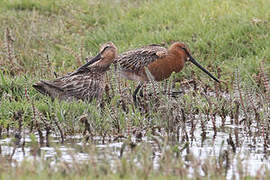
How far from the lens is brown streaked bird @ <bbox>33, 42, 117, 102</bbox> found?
7488 millimetres

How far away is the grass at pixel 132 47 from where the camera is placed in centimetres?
667

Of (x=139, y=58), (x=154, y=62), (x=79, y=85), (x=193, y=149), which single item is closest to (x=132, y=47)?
(x=139, y=58)

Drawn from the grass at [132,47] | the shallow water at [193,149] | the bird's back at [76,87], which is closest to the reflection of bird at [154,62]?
the grass at [132,47]

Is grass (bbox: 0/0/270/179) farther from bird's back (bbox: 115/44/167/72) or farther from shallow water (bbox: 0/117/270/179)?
bird's back (bbox: 115/44/167/72)

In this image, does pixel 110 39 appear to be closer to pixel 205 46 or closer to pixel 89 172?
pixel 205 46

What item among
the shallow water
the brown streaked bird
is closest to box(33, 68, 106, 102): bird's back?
the brown streaked bird

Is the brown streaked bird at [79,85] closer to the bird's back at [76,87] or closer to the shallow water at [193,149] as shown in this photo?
the bird's back at [76,87]

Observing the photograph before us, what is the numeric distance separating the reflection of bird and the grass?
234mm

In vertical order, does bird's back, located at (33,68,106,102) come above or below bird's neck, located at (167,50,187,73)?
below

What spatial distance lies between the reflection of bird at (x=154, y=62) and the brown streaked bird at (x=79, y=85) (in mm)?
707

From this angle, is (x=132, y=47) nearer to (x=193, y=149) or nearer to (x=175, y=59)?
(x=175, y=59)

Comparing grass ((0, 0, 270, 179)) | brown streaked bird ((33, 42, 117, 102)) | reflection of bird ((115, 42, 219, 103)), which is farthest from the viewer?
reflection of bird ((115, 42, 219, 103))

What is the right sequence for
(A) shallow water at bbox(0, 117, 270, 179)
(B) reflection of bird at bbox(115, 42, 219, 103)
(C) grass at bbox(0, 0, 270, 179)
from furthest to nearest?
(B) reflection of bird at bbox(115, 42, 219, 103)
(C) grass at bbox(0, 0, 270, 179)
(A) shallow water at bbox(0, 117, 270, 179)

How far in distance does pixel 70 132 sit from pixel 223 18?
5313mm
